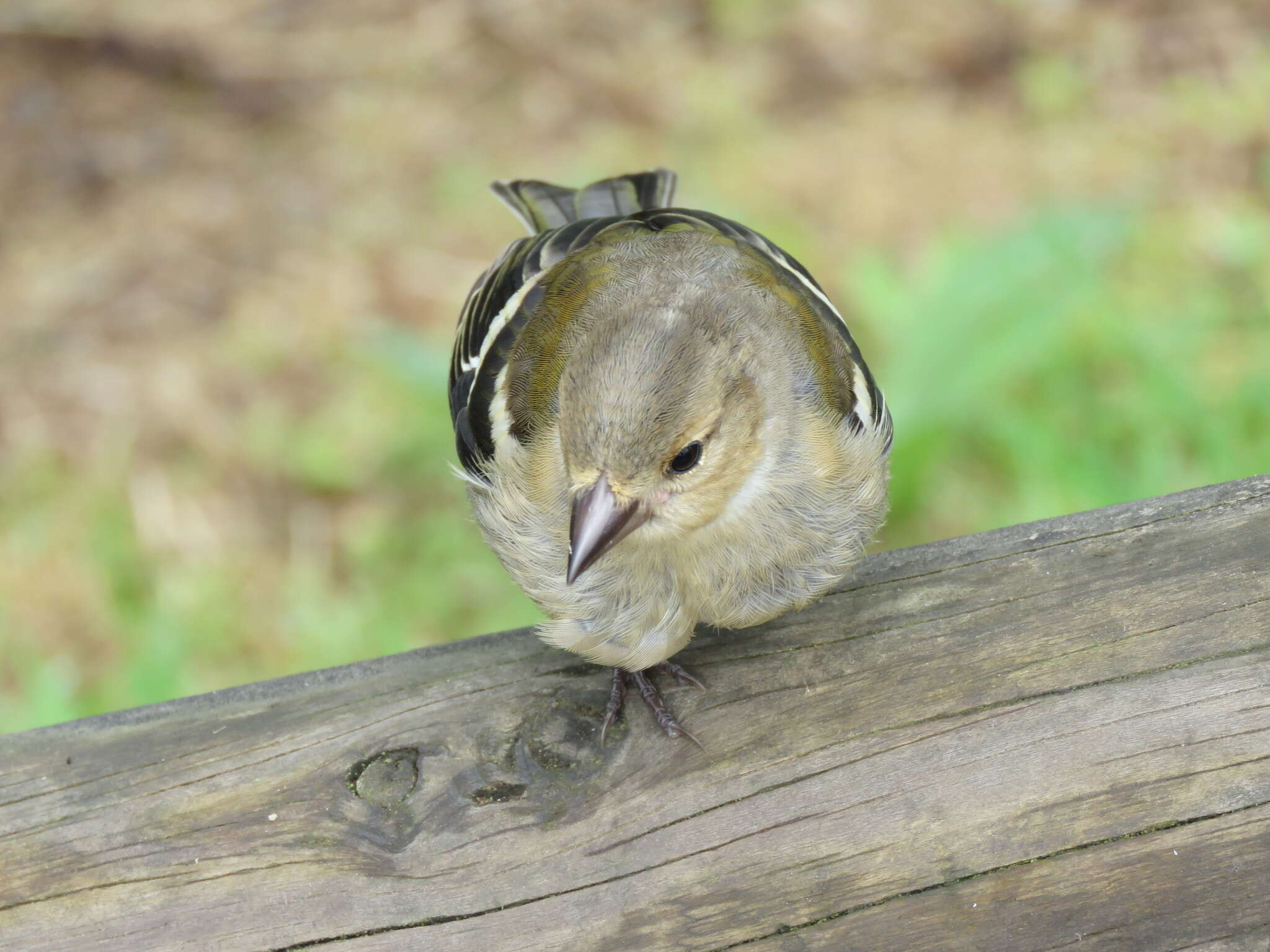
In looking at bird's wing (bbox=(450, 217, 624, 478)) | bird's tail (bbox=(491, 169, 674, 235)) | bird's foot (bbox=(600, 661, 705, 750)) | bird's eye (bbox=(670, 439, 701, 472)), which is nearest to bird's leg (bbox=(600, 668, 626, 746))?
bird's foot (bbox=(600, 661, 705, 750))

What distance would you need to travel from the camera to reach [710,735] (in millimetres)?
2398

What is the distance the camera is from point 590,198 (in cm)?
378

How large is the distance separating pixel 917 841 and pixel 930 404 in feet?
8.88

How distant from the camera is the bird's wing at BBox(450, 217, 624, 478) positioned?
3154 mm

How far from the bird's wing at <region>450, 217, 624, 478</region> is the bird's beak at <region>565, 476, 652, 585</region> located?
2.32ft

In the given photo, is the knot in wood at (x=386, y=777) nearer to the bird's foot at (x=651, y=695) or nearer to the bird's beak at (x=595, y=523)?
the bird's foot at (x=651, y=695)

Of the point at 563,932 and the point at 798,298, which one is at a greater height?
the point at 798,298

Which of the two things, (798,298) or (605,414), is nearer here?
(605,414)

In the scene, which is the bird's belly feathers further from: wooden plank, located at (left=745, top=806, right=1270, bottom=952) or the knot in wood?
wooden plank, located at (left=745, top=806, right=1270, bottom=952)

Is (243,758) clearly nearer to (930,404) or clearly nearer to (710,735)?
(710,735)

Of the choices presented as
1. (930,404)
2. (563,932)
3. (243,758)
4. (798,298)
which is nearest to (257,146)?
(930,404)

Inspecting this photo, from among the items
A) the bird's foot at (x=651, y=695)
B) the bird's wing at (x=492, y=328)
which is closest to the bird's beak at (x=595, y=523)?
the bird's foot at (x=651, y=695)

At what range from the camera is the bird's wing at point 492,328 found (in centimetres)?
315

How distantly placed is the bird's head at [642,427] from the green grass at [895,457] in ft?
7.35
